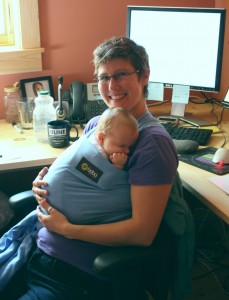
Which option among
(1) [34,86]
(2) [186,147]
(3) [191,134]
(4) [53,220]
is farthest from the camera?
(1) [34,86]

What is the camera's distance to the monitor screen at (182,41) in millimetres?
2104

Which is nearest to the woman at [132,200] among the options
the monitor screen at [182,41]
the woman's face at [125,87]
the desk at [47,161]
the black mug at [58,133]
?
the woman's face at [125,87]

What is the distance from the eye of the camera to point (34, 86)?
7.48 ft

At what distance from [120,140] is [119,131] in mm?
28

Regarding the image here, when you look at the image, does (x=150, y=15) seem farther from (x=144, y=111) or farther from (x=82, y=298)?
(x=82, y=298)

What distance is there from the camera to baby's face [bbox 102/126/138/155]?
135 centimetres

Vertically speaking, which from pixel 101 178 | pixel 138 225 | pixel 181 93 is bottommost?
pixel 138 225

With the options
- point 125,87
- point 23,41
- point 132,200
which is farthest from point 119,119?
point 23,41

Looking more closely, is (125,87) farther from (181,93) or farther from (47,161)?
(181,93)

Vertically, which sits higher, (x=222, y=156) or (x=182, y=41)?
(x=182, y=41)

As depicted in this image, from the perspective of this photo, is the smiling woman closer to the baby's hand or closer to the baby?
the baby

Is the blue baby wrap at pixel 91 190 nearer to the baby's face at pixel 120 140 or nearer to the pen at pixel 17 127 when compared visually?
the baby's face at pixel 120 140

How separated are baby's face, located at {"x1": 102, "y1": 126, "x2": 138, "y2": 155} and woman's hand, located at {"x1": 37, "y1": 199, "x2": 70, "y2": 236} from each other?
0.26 m

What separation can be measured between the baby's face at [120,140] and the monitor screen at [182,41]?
3.07ft
